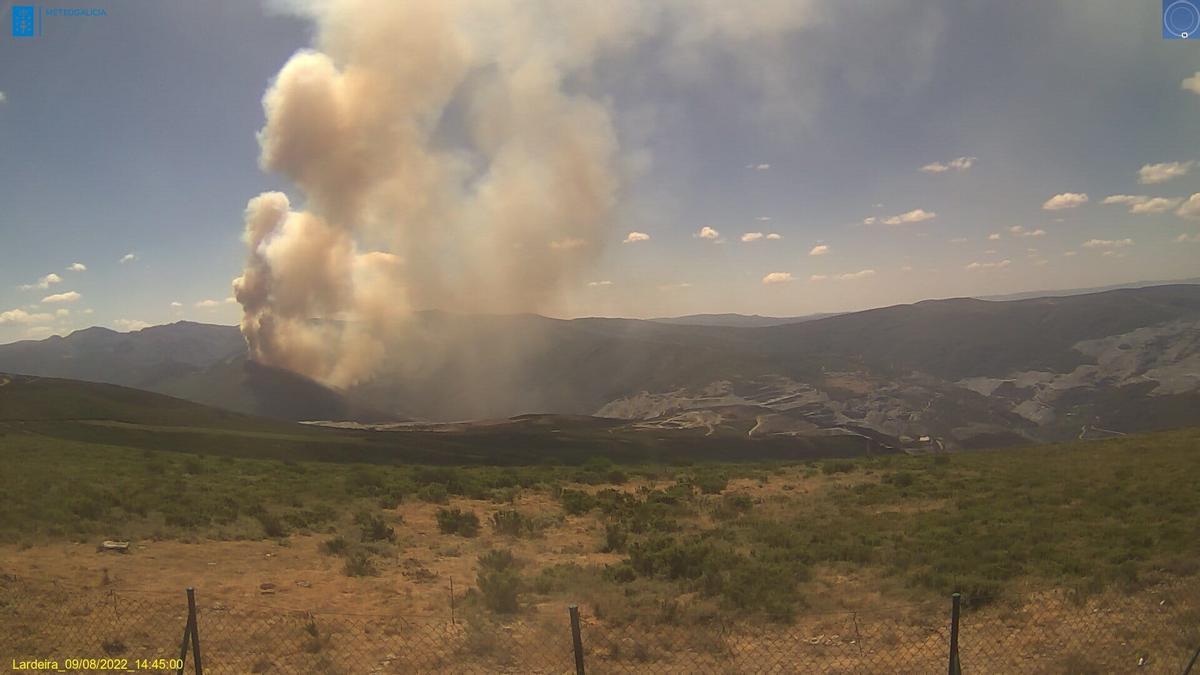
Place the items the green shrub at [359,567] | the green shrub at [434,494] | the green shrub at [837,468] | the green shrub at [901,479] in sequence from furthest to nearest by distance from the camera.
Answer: the green shrub at [837,468], the green shrub at [901,479], the green shrub at [434,494], the green shrub at [359,567]

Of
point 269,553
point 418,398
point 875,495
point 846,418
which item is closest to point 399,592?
point 269,553

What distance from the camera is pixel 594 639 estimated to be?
10195 mm

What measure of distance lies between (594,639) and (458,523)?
388 inches

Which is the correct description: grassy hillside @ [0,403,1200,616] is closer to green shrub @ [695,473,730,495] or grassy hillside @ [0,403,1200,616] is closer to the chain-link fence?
green shrub @ [695,473,730,495]

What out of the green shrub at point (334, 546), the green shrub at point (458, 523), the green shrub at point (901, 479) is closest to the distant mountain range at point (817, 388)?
the green shrub at point (901, 479)

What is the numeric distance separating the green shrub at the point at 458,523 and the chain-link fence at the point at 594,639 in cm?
723

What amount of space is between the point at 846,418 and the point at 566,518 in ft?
380

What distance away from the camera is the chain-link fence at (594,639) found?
8914 mm

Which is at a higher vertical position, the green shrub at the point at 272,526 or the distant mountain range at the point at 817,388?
the green shrub at the point at 272,526

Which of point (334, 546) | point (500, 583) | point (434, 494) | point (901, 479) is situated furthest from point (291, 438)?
point (500, 583)

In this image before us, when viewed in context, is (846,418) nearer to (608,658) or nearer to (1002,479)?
(1002,479)

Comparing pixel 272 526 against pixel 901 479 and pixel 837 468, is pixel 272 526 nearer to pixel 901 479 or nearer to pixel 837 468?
pixel 901 479

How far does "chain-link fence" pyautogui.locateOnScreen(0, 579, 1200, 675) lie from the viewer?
8.91 m

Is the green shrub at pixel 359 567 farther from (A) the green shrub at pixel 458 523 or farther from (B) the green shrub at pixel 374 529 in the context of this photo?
(A) the green shrub at pixel 458 523
